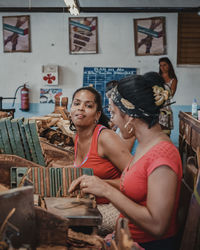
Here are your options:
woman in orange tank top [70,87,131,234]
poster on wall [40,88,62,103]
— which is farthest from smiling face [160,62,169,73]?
woman in orange tank top [70,87,131,234]

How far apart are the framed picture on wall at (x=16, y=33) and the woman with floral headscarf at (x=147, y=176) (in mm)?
6220

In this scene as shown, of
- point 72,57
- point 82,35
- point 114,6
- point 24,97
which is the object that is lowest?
point 24,97

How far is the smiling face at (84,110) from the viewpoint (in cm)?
234

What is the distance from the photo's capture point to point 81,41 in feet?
23.4

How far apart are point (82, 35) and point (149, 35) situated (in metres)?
1.55

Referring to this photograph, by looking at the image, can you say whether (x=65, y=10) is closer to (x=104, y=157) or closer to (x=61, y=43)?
(x=61, y=43)

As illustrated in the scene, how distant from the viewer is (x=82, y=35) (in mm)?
7145

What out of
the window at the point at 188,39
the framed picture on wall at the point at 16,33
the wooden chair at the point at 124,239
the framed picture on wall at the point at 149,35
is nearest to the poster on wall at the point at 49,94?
the framed picture on wall at the point at 16,33

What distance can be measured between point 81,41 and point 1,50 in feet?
6.30

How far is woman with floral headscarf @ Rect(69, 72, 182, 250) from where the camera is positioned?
1.25m

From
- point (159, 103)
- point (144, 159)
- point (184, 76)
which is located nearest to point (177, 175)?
point (144, 159)

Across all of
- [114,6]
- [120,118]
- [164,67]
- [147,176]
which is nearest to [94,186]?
[147,176]

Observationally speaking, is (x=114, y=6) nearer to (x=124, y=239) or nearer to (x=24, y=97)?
(x=24, y=97)

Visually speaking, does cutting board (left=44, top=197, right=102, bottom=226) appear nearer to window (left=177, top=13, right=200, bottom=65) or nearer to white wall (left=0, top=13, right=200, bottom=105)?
white wall (left=0, top=13, right=200, bottom=105)
